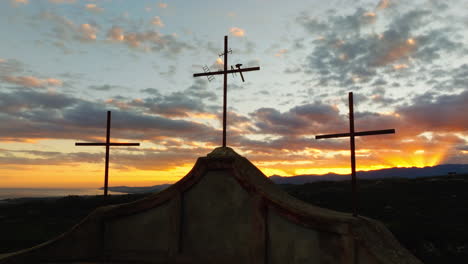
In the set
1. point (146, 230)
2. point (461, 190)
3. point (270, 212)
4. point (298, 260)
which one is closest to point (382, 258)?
point (298, 260)

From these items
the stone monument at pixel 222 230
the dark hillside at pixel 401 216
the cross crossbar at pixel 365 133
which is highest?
the cross crossbar at pixel 365 133

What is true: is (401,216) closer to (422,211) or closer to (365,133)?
(422,211)

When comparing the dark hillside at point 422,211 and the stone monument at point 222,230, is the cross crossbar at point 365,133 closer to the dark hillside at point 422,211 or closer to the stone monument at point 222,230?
the stone monument at point 222,230

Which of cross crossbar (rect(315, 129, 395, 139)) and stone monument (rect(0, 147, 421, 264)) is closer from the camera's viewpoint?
stone monument (rect(0, 147, 421, 264))

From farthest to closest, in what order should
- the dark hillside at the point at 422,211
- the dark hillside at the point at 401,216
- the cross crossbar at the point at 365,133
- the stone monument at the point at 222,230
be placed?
1. the dark hillside at the point at 401,216
2. the dark hillside at the point at 422,211
3. the cross crossbar at the point at 365,133
4. the stone monument at the point at 222,230

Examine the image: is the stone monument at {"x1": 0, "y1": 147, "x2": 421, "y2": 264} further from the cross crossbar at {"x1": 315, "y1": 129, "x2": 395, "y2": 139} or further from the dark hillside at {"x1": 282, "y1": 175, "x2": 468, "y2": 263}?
the dark hillside at {"x1": 282, "y1": 175, "x2": 468, "y2": 263}

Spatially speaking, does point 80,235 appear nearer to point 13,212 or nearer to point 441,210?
point 441,210

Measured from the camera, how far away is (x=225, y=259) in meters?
10.7

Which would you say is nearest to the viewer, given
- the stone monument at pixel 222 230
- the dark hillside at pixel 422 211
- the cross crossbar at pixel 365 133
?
the stone monument at pixel 222 230

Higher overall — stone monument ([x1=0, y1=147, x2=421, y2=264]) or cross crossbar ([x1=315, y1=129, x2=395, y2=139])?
cross crossbar ([x1=315, y1=129, x2=395, y2=139])

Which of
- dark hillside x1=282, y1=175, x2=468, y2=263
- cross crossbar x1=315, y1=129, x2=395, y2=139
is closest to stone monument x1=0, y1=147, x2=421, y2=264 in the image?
cross crossbar x1=315, y1=129, x2=395, y2=139

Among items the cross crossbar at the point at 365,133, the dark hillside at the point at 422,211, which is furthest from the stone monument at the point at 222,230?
the dark hillside at the point at 422,211

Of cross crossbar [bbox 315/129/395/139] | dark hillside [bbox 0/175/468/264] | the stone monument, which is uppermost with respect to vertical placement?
cross crossbar [bbox 315/129/395/139]

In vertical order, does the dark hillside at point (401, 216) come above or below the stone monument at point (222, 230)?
below
